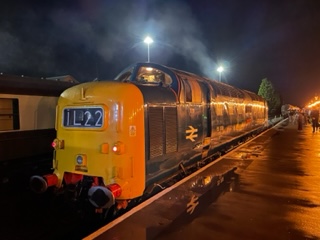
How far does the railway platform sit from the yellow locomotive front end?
20.8 inches

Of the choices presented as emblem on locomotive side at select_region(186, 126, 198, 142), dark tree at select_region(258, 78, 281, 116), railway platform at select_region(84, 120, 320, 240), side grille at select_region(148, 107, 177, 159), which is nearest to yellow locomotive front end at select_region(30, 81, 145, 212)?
side grille at select_region(148, 107, 177, 159)

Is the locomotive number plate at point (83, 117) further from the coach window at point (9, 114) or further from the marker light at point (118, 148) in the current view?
the coach window at point (9, 114)

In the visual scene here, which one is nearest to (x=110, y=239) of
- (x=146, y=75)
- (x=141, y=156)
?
(x=141, y=156)

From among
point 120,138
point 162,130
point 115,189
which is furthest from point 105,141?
point 162,130

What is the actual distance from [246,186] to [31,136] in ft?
19.6

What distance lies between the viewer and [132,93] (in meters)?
5.18

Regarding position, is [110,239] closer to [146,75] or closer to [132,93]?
[132,93]

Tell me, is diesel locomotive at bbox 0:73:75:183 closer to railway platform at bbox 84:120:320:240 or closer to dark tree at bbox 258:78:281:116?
railway platform at bbox 84:120:320:240

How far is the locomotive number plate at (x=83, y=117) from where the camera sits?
5.23 meters

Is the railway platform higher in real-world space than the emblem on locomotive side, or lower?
lower

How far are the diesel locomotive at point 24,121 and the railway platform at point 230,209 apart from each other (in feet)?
14.2

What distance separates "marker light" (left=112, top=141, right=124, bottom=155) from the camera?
500 centimetres

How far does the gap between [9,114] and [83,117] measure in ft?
12.0

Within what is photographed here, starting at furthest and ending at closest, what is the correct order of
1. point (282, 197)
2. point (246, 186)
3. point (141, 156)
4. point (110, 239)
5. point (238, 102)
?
point (238, 102), point (246, 186), point (282, 197), point (141, 156), point (110, 239)
